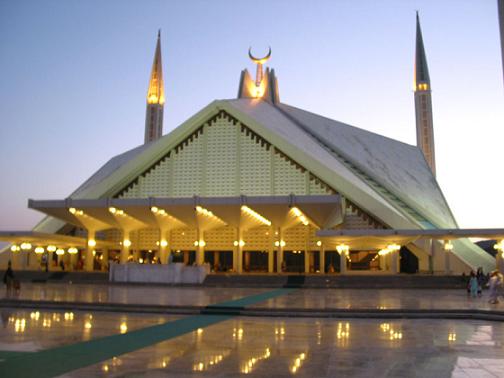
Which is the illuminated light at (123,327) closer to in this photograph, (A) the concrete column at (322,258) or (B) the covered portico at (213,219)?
(B) the covered portico at (213,219)

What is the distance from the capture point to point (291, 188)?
89.0ft

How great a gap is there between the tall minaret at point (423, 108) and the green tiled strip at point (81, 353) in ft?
118

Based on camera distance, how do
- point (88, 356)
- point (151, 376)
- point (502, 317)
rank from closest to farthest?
point (151, 376)
point (88, 356)
point (502, 317)

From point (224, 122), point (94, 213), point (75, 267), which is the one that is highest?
point (224, 122)

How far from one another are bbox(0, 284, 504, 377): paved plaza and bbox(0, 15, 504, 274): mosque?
12212mm

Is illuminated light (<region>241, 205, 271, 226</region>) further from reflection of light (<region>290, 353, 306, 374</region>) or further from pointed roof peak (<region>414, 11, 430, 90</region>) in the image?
pointed roof peak (<region>414, 11, 430, 90</region>)

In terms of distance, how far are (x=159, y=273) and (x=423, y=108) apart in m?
30.2

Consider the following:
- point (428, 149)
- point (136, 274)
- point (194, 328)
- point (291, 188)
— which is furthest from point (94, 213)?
point (428, 149)

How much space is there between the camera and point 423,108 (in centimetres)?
4378

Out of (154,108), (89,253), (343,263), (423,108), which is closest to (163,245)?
(89,253)

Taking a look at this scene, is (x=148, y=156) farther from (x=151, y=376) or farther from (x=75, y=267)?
(x=151, y=376)

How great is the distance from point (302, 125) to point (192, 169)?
7.82 metres

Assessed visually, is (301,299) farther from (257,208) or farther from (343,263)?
(343,263)

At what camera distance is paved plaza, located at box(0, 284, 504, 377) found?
5348 mm
